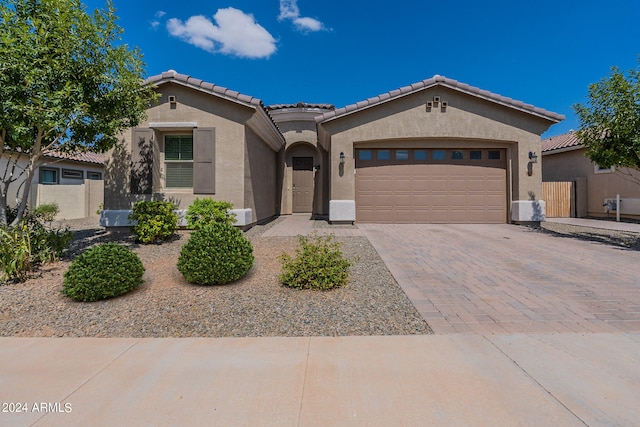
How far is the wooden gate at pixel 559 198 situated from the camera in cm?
1491

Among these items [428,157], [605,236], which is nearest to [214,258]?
[428,157]

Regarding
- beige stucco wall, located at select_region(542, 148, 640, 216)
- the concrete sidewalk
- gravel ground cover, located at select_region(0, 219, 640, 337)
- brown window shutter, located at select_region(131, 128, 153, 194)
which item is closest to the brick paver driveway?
the concrete sidewalk

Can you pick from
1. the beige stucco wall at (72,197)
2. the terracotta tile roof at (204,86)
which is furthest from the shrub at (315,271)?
the beige stucco wall at (72,197)

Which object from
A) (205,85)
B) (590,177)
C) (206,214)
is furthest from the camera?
(590,177)

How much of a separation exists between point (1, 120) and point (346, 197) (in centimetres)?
878

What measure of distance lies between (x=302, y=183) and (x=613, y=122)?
11.7 metres

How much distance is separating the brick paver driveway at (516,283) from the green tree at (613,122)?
7.97ft

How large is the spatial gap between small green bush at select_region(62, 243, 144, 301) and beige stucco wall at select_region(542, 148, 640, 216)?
16.1 m

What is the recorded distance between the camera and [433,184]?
1145cm

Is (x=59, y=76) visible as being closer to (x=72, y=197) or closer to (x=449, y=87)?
(x=449, y=87)

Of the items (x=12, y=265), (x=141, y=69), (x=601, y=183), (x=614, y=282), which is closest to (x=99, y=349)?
(x=12, y=265)

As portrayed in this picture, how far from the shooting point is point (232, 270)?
4418 mm

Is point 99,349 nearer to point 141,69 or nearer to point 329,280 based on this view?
point 329,280

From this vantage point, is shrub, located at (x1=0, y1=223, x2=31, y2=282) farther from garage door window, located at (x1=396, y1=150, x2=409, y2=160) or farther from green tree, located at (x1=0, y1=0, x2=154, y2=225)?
garage door window, located at (x1=396, y1=150, x2=409, y2=160)
